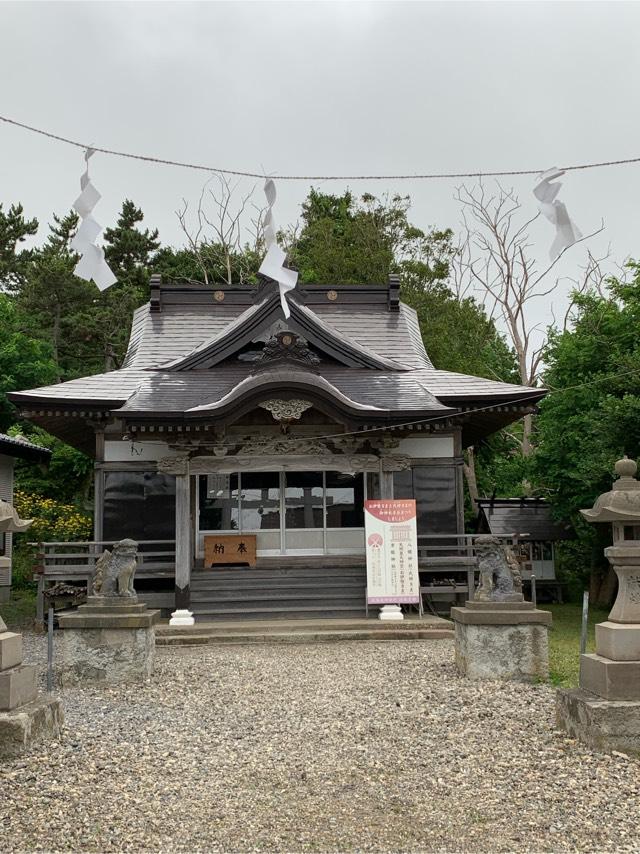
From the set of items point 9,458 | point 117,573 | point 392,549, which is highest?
point 9,458

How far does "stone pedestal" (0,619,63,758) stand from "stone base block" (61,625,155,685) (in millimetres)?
2410

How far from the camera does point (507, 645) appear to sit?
27.4 ft

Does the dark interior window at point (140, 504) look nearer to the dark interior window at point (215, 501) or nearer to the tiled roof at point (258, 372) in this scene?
the dark interior window at point (215, 501)

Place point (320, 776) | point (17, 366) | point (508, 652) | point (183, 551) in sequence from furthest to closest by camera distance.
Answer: point (17, 366) → point (183, 551) → point (508, 652) → point (320, 776)

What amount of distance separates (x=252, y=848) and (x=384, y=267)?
87.4 feet

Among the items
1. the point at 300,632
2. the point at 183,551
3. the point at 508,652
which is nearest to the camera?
the point at 508,652

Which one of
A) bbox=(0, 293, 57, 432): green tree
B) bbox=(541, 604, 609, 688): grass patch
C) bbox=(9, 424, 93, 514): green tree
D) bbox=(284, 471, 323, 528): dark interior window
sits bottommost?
bbox=(541, 604, 609, 688): grass patch

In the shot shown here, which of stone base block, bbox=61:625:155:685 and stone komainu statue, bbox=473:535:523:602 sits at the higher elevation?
stone komainu statue, bbox=473:535:523:602

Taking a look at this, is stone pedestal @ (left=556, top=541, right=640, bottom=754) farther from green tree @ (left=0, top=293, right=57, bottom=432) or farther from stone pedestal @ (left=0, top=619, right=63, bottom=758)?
green tree @ (left=0, top=293, right=57, bottom=432)

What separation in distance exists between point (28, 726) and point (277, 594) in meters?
8.30

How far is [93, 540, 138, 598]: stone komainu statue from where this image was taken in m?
8.91

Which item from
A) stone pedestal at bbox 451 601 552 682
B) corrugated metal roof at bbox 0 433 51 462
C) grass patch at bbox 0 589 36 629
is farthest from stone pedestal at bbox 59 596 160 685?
corrugated metal roof at bbox 0 433 51 462

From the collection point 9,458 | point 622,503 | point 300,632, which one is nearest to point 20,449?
point 9,458

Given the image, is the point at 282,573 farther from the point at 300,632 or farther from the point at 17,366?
the point at 17,366
